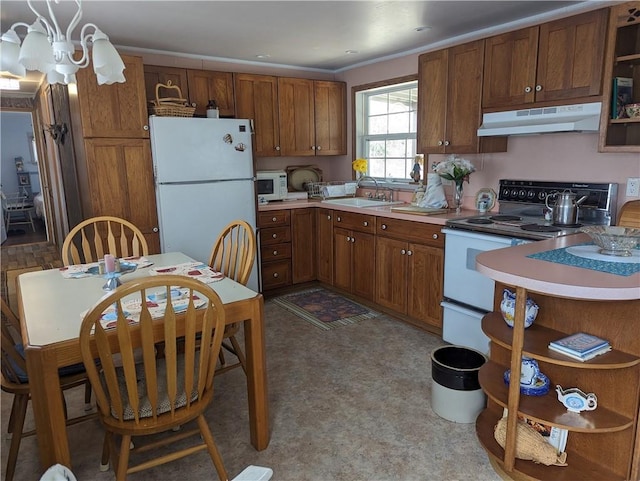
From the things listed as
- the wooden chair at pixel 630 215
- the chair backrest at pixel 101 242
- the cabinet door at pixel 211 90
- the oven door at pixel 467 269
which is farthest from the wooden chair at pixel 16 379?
the wooden chair at pixel 630 215

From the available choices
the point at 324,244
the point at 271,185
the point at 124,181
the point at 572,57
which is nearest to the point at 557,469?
the point at 572,57

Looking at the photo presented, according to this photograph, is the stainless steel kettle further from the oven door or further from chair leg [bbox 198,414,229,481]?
chair leg [bbox 198,414,229,481]

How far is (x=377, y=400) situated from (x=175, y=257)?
144 cm

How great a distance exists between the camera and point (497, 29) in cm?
325

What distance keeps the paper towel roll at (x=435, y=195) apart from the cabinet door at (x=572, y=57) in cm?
97

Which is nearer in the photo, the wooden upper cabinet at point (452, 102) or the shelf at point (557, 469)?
the shelf at point (557, 469)

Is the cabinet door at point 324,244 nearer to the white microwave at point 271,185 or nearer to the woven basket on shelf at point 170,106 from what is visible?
the white microwave at point 271,185

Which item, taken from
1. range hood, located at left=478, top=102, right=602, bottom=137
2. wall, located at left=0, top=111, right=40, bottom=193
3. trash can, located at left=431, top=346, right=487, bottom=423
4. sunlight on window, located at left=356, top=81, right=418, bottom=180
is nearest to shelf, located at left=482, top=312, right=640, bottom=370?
trash can, located at left=431, top=346, right=487, bottom=423

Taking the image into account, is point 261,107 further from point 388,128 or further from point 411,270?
point 411,270

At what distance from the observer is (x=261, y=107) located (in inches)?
166

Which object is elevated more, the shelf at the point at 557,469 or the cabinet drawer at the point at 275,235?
the cabinet drawer at the point at 275,235

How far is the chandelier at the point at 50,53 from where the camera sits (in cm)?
168

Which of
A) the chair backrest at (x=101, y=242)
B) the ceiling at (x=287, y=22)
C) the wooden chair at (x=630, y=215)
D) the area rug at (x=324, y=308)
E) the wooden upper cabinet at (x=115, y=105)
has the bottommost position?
the area rug at (x=324, y=308)

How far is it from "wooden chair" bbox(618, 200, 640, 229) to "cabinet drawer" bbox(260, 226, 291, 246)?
2622 mm
